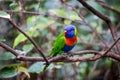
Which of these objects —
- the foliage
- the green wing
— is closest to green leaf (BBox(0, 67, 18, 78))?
the foliage

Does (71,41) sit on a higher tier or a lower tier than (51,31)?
higher

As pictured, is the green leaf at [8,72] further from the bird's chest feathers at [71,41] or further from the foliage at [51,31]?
the bird's chest feathers at [71,41]

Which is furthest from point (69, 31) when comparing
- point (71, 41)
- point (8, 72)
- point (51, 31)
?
point (51, 31)

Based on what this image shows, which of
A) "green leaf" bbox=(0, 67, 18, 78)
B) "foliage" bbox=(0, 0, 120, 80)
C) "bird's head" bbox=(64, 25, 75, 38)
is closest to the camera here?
"green leaf" bbox=(0, 67, 18, 78)

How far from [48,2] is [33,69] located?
3.86 feet

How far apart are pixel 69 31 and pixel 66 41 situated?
0.06m

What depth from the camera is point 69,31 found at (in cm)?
170

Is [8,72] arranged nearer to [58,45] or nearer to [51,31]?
[58,45]

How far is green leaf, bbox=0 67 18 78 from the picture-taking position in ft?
4.90

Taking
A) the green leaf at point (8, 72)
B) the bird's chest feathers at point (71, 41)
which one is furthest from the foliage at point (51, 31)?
the bird's chest feathers at point (71, 41)

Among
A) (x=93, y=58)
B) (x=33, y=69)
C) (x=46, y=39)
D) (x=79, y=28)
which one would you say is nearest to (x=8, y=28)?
(x=46, y=39)

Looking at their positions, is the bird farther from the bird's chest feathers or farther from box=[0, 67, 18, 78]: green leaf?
box=[0, 67, 18, 78]: green leaf

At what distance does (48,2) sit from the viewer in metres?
2.76

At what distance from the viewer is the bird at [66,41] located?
5.57ft
